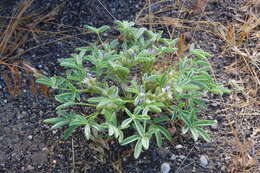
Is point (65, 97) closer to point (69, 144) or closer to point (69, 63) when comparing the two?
point (69, 63)

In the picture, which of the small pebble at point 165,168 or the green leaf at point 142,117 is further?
the small pebble at point 165,168

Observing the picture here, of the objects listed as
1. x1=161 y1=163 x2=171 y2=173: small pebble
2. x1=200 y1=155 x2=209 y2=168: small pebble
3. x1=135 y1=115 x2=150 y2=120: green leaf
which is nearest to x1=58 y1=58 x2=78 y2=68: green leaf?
x1=135 y1=115 x2=150 y2=120: green leaf

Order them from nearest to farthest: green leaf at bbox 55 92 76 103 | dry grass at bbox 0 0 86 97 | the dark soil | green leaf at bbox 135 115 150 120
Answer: green leaf at bbox 135 115 150 120
green leaf at bbox 55 92 76 103
the dark soil
dry grass at bbox 0 0 86 97

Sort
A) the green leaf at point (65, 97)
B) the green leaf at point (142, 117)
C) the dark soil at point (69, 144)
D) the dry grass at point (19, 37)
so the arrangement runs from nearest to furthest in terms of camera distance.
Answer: the green leaf at point (142, 117)
the green leaf at point (65, 97)
the dark soil at point (69, 144)
the dry grass at point (19, 37)

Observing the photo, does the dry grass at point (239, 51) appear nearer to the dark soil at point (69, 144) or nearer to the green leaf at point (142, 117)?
the dark soil at point (69, 144)

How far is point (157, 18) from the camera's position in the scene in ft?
7.23

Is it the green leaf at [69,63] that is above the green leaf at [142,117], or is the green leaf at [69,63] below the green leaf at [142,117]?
above

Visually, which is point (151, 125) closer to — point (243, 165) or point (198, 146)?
point (198, 146)

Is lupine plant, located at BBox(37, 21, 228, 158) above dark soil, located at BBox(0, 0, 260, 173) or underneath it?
above

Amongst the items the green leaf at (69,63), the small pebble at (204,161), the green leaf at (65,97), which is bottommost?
the small pebble at (204,161)

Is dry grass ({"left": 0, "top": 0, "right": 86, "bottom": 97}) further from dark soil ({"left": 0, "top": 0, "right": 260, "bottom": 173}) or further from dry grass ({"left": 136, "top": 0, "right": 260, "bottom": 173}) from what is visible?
dry grass ({"left": 136, "top": 0, "right": 260, "bottom": 173})

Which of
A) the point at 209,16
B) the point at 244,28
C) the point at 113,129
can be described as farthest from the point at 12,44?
the point at 244,28

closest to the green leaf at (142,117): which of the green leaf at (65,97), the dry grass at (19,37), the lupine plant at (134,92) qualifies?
the lupine plant at (134,92)

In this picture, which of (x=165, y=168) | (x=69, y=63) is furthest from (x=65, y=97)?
(x=165, y=168)
